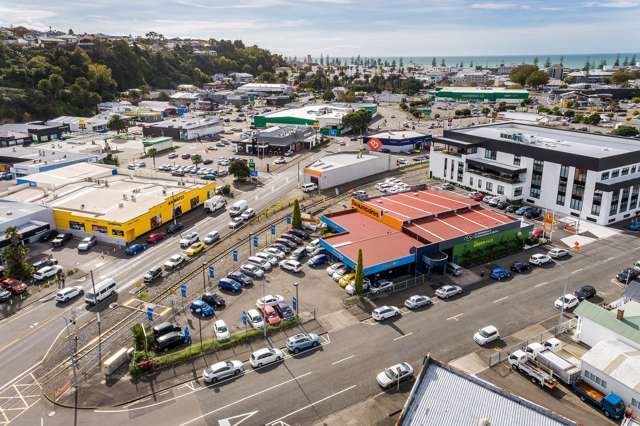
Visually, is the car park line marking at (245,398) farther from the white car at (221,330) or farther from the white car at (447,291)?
the white car at (447,291)

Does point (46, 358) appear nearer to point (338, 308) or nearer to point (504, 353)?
point (338, 308)

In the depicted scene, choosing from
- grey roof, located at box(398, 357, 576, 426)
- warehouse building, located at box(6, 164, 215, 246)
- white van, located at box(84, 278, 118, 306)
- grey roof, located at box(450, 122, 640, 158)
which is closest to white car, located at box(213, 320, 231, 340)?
white van, located at box(84, 278, 118, 306)

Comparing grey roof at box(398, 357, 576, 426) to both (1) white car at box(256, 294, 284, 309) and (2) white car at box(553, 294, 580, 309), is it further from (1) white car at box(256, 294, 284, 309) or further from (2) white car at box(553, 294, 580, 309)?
(2) white car at box(553, 294, 580, 309)

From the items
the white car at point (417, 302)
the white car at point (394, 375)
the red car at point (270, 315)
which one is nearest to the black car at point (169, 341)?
the red car at point (270, 315)

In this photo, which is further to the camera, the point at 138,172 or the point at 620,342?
the point at 138,172

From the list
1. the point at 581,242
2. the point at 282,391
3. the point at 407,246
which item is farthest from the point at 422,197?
the point at 282,391

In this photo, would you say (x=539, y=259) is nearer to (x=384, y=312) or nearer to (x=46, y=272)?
(x=384, y=312)
